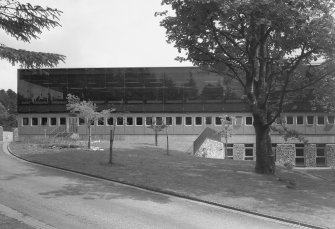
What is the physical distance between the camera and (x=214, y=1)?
18.8 metres

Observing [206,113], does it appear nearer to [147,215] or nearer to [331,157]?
[331,157]

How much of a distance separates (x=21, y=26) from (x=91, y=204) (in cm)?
675

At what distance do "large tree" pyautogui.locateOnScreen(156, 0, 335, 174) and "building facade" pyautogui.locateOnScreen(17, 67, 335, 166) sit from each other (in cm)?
2478

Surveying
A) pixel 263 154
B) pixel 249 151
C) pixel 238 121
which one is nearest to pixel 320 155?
pixel 249 151

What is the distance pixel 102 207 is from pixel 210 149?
27.8 m

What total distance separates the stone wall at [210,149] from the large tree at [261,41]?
40.0ft

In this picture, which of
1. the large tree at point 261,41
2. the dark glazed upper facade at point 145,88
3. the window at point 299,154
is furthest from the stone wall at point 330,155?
the large tree at point 261,41

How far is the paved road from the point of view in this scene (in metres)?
12.8

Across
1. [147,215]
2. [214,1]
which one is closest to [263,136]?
[214,1]

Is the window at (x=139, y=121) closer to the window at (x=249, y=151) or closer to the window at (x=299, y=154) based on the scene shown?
the window at (x=249, y=151)

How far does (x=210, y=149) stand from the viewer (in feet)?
137

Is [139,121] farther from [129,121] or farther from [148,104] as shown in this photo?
[148,104]

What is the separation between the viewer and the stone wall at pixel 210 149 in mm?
39194

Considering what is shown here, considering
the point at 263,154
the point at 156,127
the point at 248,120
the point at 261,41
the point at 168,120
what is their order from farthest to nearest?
the point at 248,120 → the point at 168,120 → the point at 156,127 → the point at 263,154 → the point at 261,41
